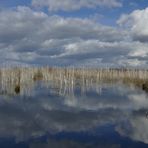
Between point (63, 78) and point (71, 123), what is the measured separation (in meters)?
16.0

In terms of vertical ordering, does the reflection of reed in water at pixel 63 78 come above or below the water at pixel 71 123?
above

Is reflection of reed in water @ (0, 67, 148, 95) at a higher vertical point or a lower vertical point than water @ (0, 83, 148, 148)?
higher

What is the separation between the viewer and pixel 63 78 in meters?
28.5

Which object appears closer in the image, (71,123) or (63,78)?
(71,123)

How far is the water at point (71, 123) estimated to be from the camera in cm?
987

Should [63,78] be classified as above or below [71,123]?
above

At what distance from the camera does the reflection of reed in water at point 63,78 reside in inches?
944

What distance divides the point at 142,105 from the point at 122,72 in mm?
18715

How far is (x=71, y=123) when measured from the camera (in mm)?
12602

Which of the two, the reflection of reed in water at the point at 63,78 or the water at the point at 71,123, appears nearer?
the water at the point at 71,123

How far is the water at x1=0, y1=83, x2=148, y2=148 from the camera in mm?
9867

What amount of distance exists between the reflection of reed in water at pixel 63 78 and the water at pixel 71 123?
4.20 m

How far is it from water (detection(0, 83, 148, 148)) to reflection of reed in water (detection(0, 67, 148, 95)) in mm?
4205

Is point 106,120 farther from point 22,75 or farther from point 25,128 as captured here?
point 22,75
